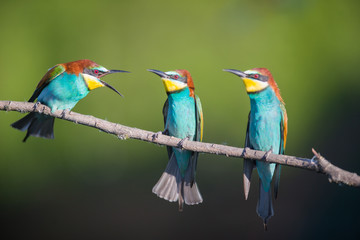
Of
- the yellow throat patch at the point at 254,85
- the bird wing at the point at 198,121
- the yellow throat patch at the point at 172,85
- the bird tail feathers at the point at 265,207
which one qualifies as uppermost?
the yellow throat patch at the point at 254,85

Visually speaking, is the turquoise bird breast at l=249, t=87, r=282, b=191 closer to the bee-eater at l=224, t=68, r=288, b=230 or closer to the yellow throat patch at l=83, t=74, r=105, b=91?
the bee-eater at l=224, t=68, r=288, b=230

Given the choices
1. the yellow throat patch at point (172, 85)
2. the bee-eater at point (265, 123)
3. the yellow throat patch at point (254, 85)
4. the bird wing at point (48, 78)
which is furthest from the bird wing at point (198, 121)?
the bird wing at point (48, 78)

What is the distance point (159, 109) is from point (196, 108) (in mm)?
1489

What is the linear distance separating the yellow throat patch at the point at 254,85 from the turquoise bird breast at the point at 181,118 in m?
0.46

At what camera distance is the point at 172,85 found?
2.36 m

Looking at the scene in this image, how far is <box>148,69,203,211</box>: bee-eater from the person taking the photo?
2291 mm

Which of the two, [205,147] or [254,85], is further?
[254,85]

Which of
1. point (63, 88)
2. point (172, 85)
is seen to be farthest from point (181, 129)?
point (63, 88)

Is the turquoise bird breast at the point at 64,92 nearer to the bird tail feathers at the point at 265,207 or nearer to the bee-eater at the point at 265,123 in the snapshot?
the bee-eater at the point at 265,123

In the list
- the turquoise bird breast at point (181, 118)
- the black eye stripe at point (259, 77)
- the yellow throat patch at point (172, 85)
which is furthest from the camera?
the turquoise bird breast at point (181, 118)

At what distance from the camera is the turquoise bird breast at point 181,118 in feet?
8.18

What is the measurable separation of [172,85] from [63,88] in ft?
1.92

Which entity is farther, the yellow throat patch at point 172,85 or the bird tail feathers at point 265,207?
the yellow throat patch at point 172,85

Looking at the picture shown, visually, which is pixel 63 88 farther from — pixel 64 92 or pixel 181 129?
pixel 181 129
